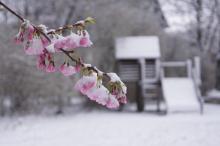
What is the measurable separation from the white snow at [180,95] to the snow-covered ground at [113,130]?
0.83 ft

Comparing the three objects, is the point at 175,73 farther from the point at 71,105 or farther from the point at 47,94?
the point at 47,94

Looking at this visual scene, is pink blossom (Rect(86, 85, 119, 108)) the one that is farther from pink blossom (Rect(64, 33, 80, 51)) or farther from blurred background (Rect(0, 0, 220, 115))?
blurred background (Rect(0, 0, 220, 115))

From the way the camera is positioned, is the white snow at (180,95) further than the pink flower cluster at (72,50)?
Yes

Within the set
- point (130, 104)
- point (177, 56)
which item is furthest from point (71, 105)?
point (177, 56)

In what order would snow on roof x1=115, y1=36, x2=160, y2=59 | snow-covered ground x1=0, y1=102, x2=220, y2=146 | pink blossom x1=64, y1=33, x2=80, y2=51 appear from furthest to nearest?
snow on roof x1=115, y1=36, x2=160, y2=59, snow-covered ground x1=0, y1=102, x2=220, y2=146, pink blossom x1=64, y1=33, x2=80, y2=51

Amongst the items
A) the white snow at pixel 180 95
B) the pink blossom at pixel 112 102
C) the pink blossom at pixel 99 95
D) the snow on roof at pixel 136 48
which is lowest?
the white snow at pixel 180 95

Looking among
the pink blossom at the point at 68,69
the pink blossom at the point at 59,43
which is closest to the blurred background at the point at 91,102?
the pink blossom at the point at 68,69

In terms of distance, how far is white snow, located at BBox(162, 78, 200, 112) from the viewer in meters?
13.2

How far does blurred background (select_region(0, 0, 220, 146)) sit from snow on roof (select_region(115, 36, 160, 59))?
0.14 m

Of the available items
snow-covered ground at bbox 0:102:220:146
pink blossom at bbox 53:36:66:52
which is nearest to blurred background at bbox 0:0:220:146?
snow-covered ground at bbox 0:102:220:146

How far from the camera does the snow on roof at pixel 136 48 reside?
49.3 feet

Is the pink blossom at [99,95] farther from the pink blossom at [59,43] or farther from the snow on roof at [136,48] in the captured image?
the snow on roof at [136,48]

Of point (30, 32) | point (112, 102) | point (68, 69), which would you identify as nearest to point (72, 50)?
point (68, 69)

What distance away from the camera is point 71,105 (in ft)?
54.7
